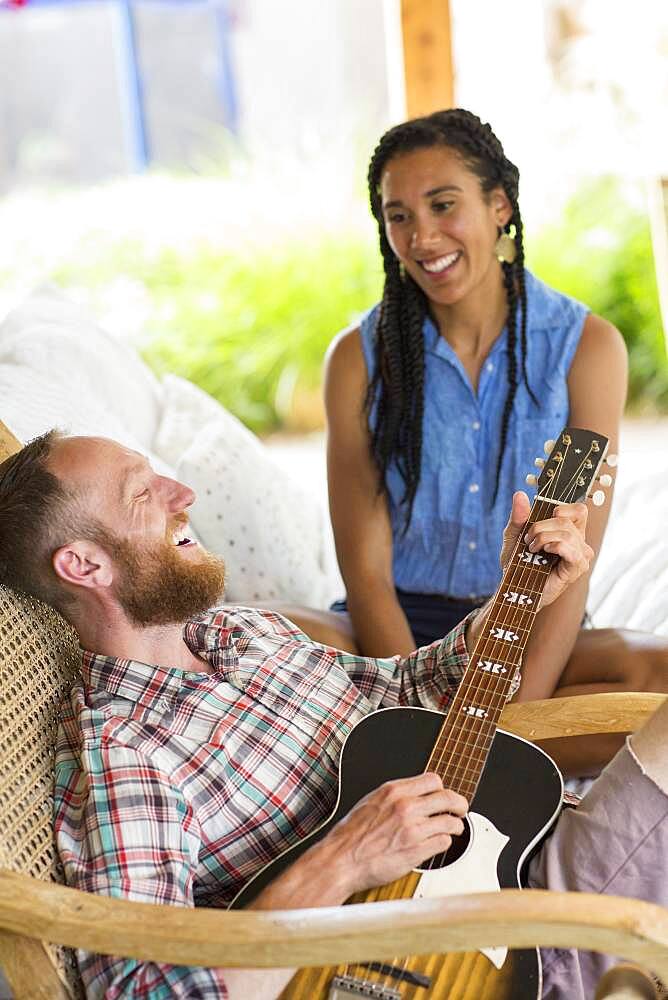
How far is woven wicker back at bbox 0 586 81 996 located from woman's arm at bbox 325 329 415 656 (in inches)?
24.2

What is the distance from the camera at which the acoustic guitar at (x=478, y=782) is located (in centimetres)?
134

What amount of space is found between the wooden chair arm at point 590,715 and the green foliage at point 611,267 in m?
3.79

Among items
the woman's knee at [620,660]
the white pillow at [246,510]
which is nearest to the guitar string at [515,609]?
the woman's knee at [620,660]

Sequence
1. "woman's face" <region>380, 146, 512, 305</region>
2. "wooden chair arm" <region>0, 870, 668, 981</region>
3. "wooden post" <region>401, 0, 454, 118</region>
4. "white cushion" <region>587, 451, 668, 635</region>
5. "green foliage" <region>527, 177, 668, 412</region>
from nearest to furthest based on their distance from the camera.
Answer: "wooden chair arm" <region>0, 870, 668, 981</region> → "woman's face" <region>380, 146, 512, 305</region> → "white cushion" <region>587, 451, 668, 635</region> → "wooden post" <region>401, 0, 454, 118</region> → "green foliage" <region>527, 177, 668, 412</region>

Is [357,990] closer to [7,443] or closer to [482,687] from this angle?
[482,687]

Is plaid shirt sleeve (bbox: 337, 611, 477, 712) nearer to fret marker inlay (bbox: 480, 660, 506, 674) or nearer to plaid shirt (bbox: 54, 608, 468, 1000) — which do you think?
plaid shirt (bbox: 54, 608, 468, 1000)

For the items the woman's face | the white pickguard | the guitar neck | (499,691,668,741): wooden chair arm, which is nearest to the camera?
the white pickguard

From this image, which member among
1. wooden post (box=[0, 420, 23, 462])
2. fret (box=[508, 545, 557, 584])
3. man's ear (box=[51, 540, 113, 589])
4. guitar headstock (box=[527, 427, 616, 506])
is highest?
wooden post (box=[0, 420, 23, 462])

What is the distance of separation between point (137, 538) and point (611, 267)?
4279 millimetres

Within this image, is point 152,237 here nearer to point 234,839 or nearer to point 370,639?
point 370,639

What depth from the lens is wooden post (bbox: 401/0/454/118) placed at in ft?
15.0

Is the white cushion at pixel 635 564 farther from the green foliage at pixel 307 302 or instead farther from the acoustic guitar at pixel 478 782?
the green foliage at pixel 307 302

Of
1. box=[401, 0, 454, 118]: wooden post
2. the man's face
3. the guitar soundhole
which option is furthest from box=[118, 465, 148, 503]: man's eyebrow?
box=[401, 0, 454, 118]: wooden post

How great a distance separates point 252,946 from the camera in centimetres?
119
